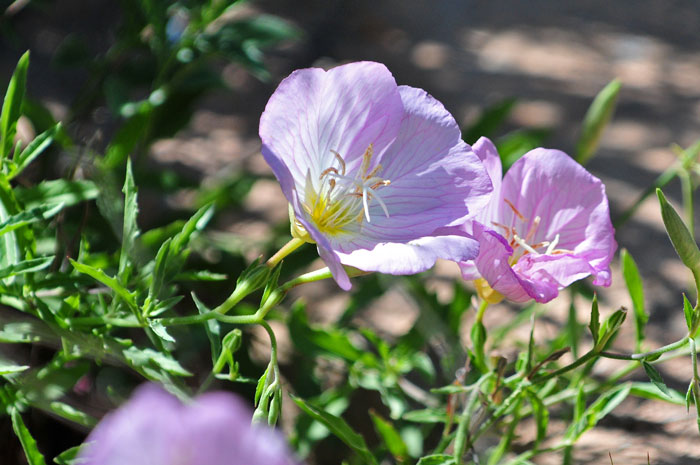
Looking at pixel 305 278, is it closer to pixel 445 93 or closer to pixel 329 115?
pixel 329 115

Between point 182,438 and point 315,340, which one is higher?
point 182,438

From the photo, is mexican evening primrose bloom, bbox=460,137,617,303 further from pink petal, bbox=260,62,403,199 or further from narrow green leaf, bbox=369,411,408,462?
narrow green leaf, bbox=369,411,408,462

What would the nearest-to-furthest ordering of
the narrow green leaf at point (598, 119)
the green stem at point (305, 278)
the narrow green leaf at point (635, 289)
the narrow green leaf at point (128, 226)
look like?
1. the green stem at point (305, 278)
2. the narrow green leaf at point (128, 226)
3. the narrow green leaf at point (635, 289)
4. the narrow green leaf at point (598, 119)

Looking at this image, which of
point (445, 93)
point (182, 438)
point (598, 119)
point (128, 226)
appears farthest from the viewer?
point (445, 93)

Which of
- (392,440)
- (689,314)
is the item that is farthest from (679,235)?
(392,440)

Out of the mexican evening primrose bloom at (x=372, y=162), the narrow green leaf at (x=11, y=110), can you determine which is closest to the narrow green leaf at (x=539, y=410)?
the mexican evening primrose bloom at (x=372, y=162)

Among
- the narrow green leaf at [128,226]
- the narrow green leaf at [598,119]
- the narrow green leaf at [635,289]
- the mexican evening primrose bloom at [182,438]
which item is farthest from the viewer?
the narrow green leaf at [598,119]

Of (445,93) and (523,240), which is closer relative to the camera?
(523,240)

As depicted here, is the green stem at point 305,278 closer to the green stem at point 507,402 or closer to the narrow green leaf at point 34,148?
the green stem at point 507,402
